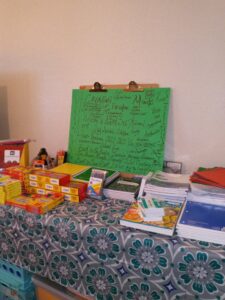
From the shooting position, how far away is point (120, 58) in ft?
4.00

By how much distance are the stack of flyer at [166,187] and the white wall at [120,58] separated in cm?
19

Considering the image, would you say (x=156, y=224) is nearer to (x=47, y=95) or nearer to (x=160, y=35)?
(x=160, y=35)

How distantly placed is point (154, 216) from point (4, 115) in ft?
4.44

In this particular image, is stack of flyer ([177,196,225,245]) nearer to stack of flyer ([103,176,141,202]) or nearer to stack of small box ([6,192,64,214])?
stack of flyer ([103,176,141,202])

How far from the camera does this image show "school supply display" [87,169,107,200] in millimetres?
1042

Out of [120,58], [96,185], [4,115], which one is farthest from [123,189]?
[4,115]

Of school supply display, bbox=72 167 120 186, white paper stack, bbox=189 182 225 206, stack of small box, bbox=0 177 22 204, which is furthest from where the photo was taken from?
school supply display, bbox=72 167 120 186

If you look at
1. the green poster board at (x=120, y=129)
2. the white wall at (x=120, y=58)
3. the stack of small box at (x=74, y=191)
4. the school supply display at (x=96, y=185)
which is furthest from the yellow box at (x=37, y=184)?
the white wall at (x=120, y=58)

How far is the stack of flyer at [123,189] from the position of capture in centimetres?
103

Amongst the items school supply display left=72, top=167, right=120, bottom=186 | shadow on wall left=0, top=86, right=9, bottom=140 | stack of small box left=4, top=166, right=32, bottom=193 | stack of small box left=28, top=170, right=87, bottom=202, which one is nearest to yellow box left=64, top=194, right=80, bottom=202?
stack of small box left=28, top=170, right=87, bottom=202

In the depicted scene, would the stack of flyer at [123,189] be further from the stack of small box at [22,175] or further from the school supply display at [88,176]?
the stack of small box at [22,175]

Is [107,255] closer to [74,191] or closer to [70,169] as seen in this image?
[74,191]

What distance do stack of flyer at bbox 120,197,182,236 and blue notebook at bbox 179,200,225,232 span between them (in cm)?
4

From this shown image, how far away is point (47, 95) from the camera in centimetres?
147
